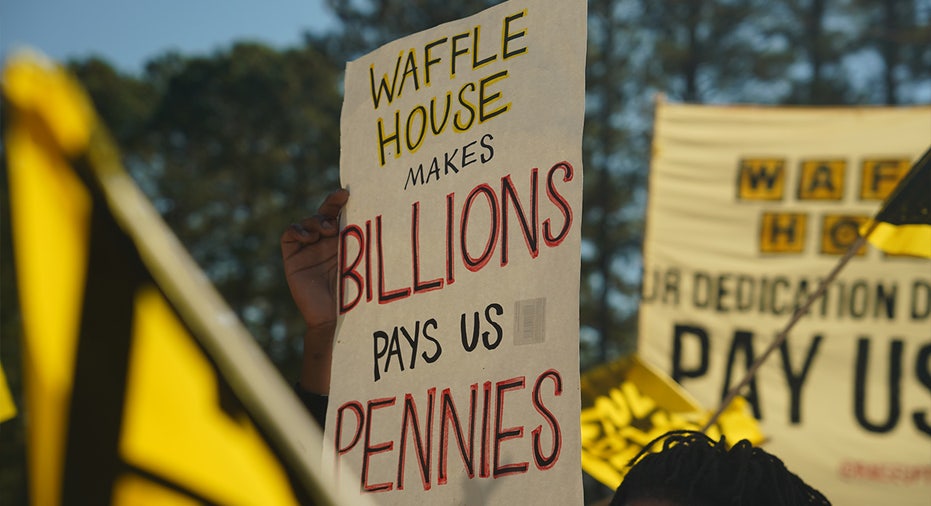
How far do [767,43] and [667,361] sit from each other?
10.5 meters

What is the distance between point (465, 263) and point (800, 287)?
12.5ft

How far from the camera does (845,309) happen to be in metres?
5.14

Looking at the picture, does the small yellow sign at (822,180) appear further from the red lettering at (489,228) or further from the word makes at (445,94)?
the red lettering at (489,228)

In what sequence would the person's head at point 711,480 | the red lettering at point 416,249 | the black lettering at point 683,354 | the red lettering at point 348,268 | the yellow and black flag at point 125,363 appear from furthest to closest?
1. the black lettering at point 683,354
2. the red lettering at point 348,268
3. the red lettering at point 416,249
4. the person's head at point 711,480
5. the yellow and black flag at point 125,363

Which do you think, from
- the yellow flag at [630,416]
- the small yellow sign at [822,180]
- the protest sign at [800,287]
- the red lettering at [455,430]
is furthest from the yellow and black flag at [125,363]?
the small yellow sign at [822,180]

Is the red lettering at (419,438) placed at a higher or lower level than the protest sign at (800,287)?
lower

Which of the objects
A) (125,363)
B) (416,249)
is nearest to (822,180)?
(416,249)

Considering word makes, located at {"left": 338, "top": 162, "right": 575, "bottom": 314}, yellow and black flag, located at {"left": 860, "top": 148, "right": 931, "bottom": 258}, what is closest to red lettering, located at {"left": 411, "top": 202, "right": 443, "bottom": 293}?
word makes, located at {"left": 338, "top": 162, "right": 575, "bottom": 314}

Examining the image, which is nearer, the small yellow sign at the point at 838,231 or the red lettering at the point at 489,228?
the red lettering at the point at 489,228

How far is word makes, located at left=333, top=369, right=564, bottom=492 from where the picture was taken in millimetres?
1550

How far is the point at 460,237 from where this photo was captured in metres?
1.72

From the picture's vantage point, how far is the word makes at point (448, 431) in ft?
5.08

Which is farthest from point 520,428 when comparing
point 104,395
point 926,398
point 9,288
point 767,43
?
point 767,43

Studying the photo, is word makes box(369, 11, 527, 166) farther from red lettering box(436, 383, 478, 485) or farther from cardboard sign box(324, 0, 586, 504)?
red lettering box(436, 383, 478, 485)
